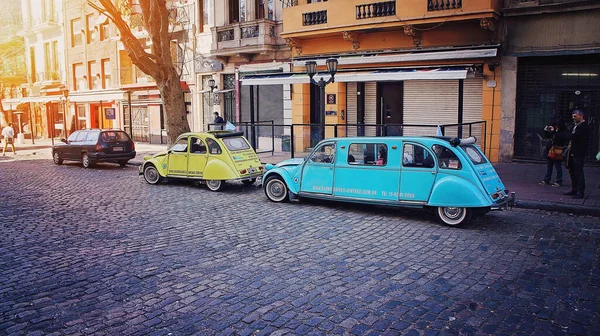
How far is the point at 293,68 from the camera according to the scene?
20.8 m

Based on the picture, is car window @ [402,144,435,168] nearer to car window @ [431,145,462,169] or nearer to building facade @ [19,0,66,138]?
car window @ [431,145,462,169]

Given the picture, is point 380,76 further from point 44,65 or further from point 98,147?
point 44,65

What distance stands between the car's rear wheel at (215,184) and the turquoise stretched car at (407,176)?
2710 mm

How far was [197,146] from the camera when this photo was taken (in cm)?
1304

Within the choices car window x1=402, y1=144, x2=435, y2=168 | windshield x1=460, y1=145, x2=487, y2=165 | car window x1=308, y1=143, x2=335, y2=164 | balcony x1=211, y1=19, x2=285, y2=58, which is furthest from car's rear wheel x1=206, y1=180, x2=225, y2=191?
balcony x1=211, y1=19, x2=285, y2=58

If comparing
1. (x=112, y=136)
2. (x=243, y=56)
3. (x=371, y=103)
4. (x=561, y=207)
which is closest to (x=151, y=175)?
(x=112, y=136)

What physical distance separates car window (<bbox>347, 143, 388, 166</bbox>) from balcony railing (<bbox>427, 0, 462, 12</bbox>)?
845 centimetres

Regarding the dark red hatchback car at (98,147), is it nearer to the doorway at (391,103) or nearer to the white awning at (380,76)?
the white awning at (380,76)

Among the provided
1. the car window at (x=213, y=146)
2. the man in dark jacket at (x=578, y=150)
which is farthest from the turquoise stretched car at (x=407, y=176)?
the car window at (x=213, y=146)

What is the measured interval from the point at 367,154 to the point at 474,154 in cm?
193

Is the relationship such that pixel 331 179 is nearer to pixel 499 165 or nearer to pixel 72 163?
pixel 499 165

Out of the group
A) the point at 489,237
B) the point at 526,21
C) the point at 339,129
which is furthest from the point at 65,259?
the point at 526,21

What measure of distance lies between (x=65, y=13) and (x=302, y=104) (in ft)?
80.1

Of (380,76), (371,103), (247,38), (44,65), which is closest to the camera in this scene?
(380,76)
